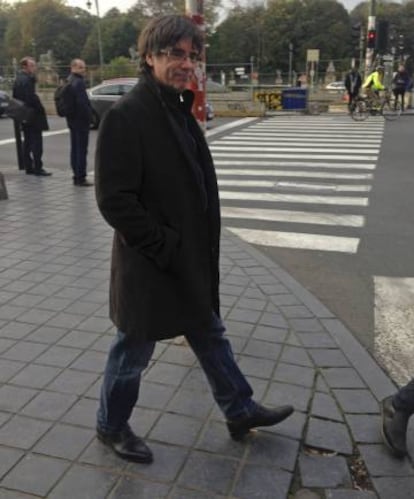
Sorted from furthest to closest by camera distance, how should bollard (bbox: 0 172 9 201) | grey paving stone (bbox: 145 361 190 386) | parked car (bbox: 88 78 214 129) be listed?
parked car (bbox: 88 78 214 129) < bollard (bbox: 0 172 9 201) < grey paving stone (bbox: 145 361 190 386)

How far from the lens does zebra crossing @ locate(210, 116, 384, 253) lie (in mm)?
7273

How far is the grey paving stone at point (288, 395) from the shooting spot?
3.32m

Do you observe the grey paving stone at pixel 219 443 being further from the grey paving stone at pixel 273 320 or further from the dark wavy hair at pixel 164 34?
the dark wavy hair at pixel 164 34

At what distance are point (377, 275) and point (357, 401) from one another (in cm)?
258

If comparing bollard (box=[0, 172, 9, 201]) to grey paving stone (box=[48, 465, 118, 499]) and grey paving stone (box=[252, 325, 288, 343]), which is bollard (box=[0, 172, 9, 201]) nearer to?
grey paving stone (box=[252, 325, 288, 343])

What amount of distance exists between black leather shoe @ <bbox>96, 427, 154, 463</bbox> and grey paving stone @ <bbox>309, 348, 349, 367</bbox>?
1.36 metres

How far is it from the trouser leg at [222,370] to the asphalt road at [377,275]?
50.2 inches

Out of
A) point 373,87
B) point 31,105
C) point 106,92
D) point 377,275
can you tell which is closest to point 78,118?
point 31,105

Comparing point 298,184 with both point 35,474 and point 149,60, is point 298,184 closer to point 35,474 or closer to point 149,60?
point 149,60

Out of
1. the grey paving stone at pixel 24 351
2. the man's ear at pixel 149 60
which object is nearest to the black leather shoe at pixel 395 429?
the man's ear at pixel 149 60

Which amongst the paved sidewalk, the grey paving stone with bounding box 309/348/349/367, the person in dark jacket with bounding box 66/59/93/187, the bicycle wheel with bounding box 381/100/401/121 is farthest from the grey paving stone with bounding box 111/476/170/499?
the bicycle wheel with bounding box 381/100/401/121

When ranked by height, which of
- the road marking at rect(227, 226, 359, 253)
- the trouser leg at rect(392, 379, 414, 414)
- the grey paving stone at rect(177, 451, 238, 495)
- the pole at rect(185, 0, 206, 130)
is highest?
the pole at rect(185, 0, 206, 130)

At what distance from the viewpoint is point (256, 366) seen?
12.2ft

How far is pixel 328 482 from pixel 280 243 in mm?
4286
